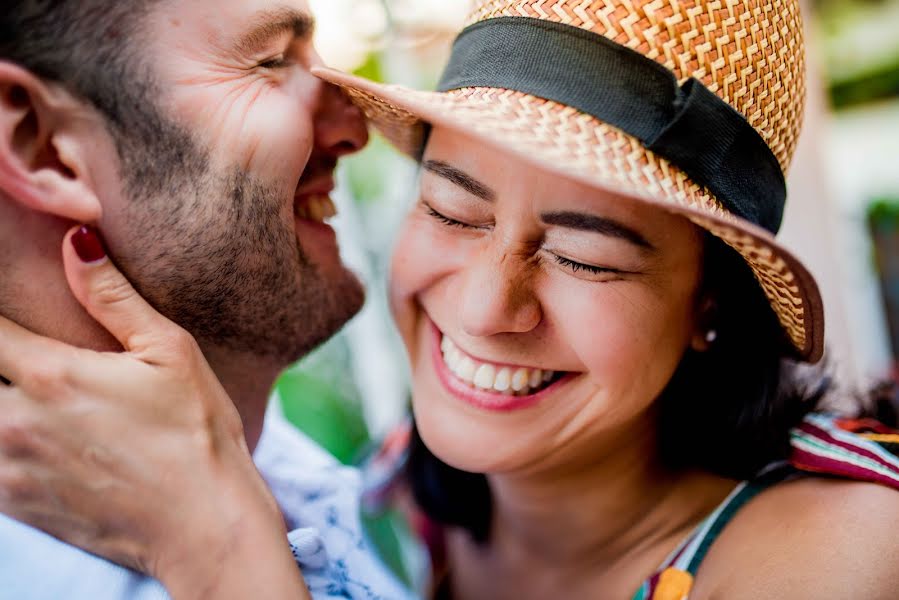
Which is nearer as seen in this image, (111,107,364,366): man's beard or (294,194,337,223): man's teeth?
(111,107,364,366): man's beard

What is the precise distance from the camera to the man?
1.42 meters

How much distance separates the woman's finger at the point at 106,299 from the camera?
1.47m

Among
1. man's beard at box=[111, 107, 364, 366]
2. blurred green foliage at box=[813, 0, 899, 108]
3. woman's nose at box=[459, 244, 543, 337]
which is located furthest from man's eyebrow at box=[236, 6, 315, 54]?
blurred green foliage at box=[813, 0, 899, 108]

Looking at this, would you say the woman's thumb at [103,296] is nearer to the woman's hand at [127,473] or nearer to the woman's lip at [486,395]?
the woman's hand at [127,473]

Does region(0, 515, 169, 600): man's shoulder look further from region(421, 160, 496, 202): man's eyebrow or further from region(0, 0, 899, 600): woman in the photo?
region(421, 160, 496, 202): man's eyebrow

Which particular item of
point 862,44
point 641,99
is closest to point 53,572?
point 641,99

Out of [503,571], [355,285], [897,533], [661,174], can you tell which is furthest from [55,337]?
[897,533]

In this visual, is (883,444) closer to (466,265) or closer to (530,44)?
(466,265)

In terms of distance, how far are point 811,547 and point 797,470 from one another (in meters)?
0.31

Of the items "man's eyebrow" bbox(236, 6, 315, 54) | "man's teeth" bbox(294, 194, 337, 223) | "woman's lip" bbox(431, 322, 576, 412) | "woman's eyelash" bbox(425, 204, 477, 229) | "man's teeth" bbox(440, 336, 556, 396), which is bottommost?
"woman's lip" bbox(431, 322, 576, 412)

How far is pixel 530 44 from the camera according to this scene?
1.50 m

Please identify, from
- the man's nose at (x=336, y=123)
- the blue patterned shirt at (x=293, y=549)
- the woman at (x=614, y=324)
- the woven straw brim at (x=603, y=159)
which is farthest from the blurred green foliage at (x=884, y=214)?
the man's nose at (x=336, y=123)

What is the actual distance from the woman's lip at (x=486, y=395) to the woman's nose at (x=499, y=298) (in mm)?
183

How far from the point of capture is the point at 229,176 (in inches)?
64.2
